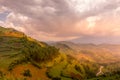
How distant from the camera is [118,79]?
6043 inches

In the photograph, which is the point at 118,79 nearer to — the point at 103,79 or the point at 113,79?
the point at 113,79

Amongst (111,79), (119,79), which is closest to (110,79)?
(111,79)

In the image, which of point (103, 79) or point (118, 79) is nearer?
point (118, 79)

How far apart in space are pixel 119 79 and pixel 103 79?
1793 centimetres

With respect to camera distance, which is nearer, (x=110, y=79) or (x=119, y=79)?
(x=119, y=79)

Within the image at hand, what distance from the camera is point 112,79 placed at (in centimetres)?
16088

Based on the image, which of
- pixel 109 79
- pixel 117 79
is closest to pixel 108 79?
pixel 109 79

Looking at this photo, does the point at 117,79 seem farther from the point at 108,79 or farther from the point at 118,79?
the point at 108,79

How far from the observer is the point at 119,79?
153m

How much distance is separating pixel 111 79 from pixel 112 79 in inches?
66.1

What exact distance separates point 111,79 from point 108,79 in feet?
10.7

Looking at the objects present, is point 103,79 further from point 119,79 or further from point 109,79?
point 119,79

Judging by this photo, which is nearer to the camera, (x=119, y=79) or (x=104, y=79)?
(x=119, y=79)

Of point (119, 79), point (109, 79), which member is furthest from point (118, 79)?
point (109, 79)
